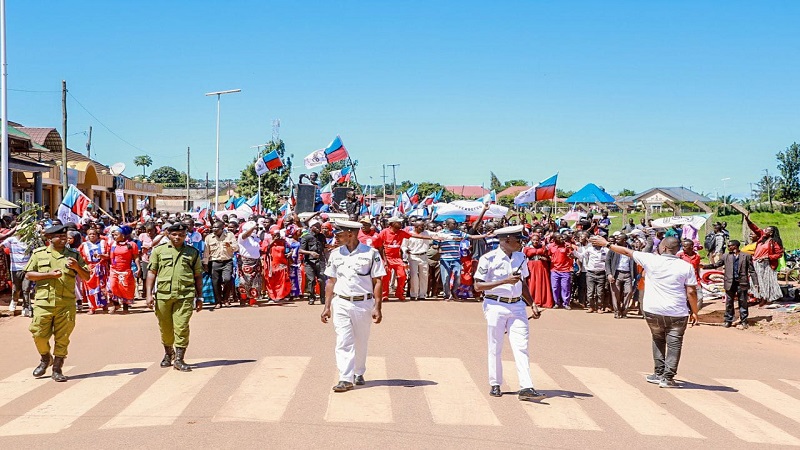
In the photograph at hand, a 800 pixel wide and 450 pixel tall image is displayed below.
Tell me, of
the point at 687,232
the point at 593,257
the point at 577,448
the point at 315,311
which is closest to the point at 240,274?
the point at 315,311

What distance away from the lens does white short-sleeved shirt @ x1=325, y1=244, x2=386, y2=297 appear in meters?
8.24

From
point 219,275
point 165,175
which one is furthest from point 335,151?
point 165,175

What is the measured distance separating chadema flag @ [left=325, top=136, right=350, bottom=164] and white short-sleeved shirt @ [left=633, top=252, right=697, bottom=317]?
18105 mm

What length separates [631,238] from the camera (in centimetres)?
1686

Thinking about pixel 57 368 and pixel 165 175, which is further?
pixel 165 175

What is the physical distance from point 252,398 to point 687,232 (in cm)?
1767

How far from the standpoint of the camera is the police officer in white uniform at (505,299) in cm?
794

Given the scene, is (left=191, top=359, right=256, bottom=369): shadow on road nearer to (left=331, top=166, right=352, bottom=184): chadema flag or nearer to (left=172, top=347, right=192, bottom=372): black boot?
(left=172, top=347, right=192, bottom=372): black boot

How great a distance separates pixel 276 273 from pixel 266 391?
335 inches

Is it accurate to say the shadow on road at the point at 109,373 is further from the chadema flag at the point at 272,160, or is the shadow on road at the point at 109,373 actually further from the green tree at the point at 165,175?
the green tree at the point at 165,175

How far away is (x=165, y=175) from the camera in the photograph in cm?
12694

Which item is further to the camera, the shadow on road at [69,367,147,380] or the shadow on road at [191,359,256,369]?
the shadow on road at [191,359,256,369]

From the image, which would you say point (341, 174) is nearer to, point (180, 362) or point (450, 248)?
point (450, 248)

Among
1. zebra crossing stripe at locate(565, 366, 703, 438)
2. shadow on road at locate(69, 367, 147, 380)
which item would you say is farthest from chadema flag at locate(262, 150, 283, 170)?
zebra crossing stripe at locate(565, 366, 703, 438)
